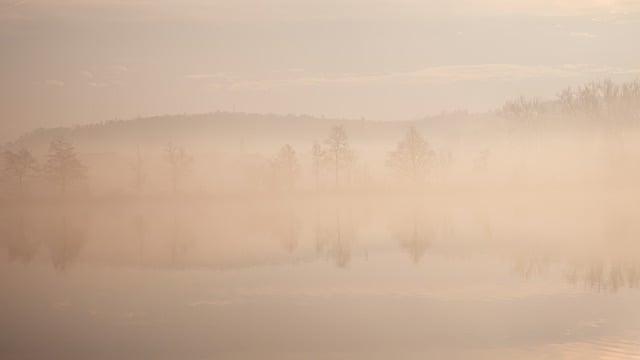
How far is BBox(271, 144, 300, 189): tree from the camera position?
126 meters

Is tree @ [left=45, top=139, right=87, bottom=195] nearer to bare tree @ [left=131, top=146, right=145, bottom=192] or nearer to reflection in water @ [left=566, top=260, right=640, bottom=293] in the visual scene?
bare tree @ [left=131, top=146, right=145, bottom=192]

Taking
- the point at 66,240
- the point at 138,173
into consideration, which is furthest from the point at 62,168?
the point at 66,240

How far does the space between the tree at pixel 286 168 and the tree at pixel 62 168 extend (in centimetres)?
2579

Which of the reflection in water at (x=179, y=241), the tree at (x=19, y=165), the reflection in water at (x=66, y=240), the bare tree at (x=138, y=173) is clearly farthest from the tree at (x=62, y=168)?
the reflection in water at (x=179, y=241)

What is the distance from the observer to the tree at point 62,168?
10931 cm

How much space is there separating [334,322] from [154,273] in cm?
1946

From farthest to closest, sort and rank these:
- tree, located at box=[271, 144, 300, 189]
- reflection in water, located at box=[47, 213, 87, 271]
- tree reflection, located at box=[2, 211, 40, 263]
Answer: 1. tree, located at box=[271, 144, 300, 189]
2. tree reflection, located at box=[2, 211, 40, 263]
3. reflection in water, located at box=[47, 213, 87, 271]

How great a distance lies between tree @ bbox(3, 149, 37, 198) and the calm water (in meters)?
19.7

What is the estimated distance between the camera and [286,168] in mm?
126875

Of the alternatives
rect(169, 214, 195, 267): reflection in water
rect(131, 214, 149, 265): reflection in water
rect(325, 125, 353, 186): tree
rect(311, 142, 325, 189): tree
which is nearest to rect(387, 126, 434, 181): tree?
rect(325, 125, 353, 186): tree

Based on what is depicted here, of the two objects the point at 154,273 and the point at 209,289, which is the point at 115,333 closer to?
the point at 209,289

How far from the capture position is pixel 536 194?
114m

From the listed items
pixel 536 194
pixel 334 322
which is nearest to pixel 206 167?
pixel 536 194

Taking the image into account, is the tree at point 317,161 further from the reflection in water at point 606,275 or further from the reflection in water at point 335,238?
the reflection in water at point 606,275
